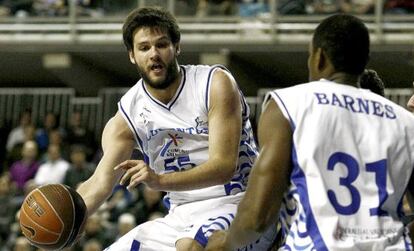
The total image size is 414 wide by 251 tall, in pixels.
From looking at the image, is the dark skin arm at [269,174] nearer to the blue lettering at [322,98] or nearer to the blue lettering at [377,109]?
the blue lettering at [322,98]

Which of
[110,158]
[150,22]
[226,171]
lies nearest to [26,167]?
[110,158]

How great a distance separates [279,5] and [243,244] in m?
12.6

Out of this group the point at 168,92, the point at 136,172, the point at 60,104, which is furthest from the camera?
the point at 60,104

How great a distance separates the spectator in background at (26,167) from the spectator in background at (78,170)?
101cm

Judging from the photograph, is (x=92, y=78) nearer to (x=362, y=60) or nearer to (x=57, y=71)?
(x=57, y=71)

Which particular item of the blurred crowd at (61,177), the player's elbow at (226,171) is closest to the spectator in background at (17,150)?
the blurred crowd at (61,177)

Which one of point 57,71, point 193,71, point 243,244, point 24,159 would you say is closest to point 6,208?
point 24,159

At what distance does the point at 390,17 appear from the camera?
52.8 feet

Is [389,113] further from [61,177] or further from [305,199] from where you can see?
[61,177]

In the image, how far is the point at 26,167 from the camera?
15.1 m

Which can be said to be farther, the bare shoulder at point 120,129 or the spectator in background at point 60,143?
the spectator in background at point 60,143

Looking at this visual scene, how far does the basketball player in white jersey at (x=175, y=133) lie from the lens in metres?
6.04

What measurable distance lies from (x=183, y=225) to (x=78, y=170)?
7.76 meters

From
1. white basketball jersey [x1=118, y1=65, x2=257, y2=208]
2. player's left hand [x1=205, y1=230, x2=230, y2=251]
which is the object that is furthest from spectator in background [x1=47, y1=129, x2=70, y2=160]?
player's left hand [x1=205, y1=230, x2=230, y2=251]
